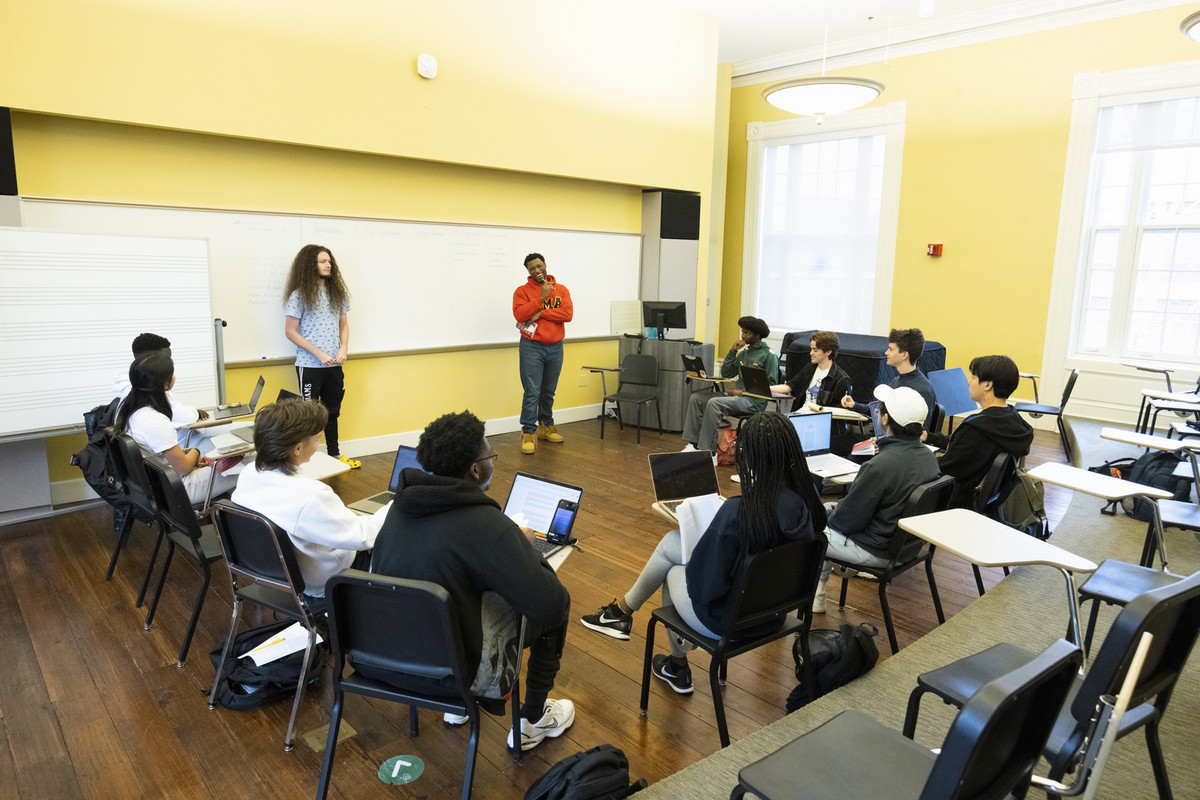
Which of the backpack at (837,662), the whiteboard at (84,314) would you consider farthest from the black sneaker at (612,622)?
the whiteboard at (84,314)

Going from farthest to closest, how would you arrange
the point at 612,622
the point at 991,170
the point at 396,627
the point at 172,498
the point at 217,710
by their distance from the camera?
the point at 991,170
the point at 612,622
the point at 172,498
the point at 217,710
the point at 396,627

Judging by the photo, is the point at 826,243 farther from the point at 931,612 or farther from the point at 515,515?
the point at 515,515

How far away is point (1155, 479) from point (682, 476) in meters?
3.28

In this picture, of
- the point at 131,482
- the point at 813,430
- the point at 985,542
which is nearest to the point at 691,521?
the point at 985,542

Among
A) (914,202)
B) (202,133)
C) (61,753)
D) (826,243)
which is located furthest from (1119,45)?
(61,753)

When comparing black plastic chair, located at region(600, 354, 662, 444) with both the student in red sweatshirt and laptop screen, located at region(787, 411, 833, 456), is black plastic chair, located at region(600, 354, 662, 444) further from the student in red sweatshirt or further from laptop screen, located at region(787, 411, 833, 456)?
laptop screen, located at region(787, 411, 833, 456)

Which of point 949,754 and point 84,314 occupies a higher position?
point 84,314

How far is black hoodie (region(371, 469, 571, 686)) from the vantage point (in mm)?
1794

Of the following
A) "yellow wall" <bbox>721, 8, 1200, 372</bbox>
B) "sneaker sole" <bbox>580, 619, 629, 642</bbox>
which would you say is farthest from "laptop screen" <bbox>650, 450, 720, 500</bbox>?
"yellow wall" <bbox>721, 8, 1200, 372</bbox>

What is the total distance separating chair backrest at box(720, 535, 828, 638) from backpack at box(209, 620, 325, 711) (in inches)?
58.5

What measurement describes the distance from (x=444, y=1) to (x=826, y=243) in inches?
205

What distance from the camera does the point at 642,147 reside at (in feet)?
22.8

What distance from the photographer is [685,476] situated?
296 cm

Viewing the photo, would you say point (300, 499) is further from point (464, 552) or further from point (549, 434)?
point (549, 434)
